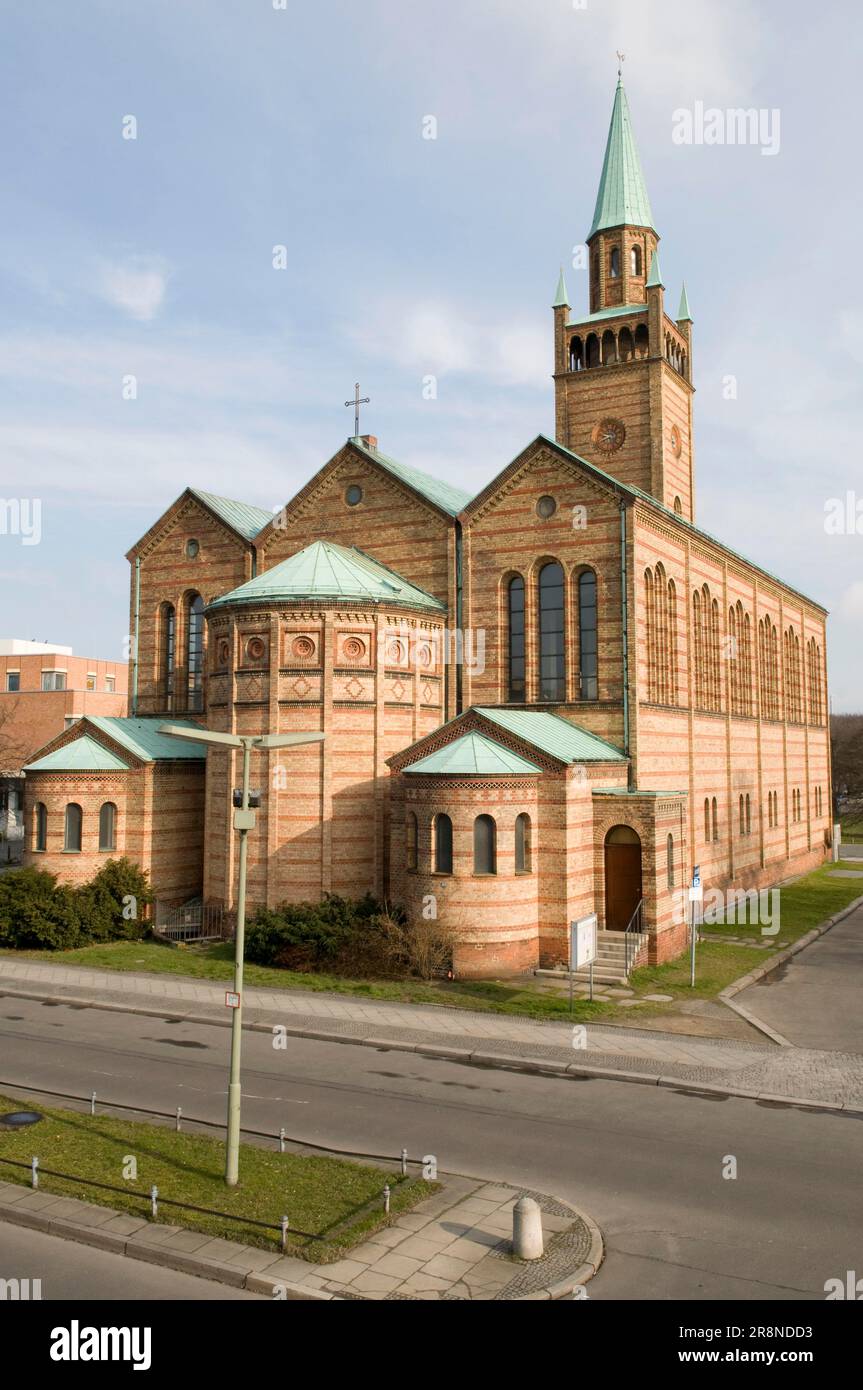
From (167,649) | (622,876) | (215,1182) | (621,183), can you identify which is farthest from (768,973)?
(621,183)

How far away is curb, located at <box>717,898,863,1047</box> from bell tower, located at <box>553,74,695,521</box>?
631 inches

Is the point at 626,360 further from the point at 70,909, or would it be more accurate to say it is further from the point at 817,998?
the point at 70,909

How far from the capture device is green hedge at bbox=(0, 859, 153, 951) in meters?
29.3

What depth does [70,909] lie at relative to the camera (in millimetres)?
29625

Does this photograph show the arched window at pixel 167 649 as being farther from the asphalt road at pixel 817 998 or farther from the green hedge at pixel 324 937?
the asphalt road at pixel 817 998

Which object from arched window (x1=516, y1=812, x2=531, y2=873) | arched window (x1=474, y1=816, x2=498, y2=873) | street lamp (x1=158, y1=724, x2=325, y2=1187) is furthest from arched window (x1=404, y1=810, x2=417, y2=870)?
street lamp (x1=158, y1=724, x2=325, y2=1187)

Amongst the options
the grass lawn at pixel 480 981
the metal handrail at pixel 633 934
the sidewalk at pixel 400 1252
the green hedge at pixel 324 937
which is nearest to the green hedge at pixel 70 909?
the grass lawn at pixel 480 981

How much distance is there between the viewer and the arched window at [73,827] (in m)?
31.8

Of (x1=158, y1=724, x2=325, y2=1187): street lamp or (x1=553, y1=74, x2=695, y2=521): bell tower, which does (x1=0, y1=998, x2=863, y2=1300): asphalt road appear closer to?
(x1=158, y1=724, x2=325, y2=1187): street lamp

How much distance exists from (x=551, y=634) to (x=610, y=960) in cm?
1054

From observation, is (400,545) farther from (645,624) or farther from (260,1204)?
(260,1204)

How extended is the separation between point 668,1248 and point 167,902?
2415cm

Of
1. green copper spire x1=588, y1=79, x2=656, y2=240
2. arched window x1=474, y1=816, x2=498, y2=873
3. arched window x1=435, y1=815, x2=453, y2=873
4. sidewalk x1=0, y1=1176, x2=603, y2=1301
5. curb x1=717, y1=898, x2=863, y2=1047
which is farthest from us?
green copper spire x1=588, y1=79, x2=656, y2=240
